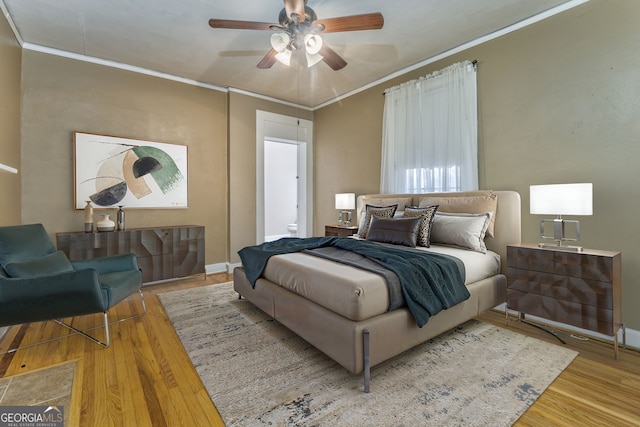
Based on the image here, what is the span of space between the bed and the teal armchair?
1.17 m

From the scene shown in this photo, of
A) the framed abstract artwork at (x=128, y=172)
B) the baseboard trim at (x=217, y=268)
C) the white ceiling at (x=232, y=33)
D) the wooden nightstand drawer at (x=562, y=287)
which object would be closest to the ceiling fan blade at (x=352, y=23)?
the white ceiling at (x=232, y=33)

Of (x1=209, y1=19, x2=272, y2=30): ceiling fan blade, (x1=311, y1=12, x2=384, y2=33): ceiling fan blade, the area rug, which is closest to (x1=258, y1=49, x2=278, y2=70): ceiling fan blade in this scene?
(x1=209, y1=19, x2=272, y2=30): ceiling fan blade

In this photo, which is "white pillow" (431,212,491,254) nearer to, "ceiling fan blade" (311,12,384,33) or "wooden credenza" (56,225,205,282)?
"ceiling fan blade" (311,12,384,33)

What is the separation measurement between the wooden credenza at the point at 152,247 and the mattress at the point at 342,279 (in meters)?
1.80

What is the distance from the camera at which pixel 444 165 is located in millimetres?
3525

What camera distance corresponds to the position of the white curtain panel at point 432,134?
10.8ft

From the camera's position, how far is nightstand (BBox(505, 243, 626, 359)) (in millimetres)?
2125

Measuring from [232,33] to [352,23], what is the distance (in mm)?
1513

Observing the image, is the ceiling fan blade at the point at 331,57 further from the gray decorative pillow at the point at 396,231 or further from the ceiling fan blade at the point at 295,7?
the gray decorative pillow at the point at 396,231

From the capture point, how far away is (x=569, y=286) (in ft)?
7.52

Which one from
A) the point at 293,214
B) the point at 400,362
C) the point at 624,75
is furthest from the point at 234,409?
the point at 293,214

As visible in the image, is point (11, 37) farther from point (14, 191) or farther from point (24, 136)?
point (14, 191)

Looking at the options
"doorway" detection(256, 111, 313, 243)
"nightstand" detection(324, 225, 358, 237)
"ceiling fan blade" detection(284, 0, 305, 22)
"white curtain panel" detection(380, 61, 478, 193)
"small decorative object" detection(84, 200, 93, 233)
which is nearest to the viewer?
"ceiling fan blade" detection(284, 0, 305, 22)

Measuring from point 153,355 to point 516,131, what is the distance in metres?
3.78
